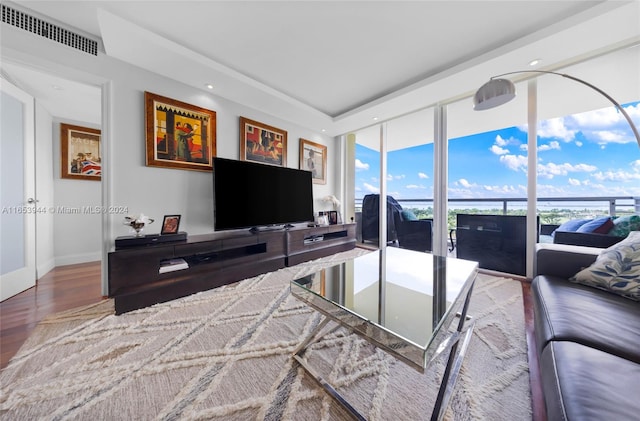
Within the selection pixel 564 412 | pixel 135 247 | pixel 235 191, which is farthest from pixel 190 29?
pixel 564 412

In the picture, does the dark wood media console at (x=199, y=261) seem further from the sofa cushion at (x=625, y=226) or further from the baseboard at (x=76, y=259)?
the sofa cushion at (x=625, y=226)

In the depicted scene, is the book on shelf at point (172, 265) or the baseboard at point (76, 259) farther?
the baseboard at point (76, 259)

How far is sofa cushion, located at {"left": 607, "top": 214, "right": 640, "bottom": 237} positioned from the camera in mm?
1870

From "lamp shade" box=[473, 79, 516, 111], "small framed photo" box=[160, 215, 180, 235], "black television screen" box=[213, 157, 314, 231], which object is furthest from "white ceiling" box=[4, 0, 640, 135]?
"small framed photo" box=[160, 215, 180, 235]

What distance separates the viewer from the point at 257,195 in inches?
106

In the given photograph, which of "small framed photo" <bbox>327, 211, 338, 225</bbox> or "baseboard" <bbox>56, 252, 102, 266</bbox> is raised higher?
"small framed photo" <bbox>327, 211, 338, 225</bbox>

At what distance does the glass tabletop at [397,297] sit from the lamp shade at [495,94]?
3.84 feet

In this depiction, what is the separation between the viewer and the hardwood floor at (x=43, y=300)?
1.41m

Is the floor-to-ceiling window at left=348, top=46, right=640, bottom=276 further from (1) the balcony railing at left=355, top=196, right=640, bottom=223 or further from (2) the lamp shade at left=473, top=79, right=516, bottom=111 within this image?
(2) the lamp shade at left=473, top=79, right=516, bottom=111

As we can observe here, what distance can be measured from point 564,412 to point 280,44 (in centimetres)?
272

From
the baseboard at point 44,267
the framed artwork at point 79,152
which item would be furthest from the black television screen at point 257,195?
the baseboard at point 44,267

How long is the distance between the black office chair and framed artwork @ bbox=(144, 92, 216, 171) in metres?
2.69

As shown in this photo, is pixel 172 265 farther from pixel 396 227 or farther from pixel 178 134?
pixel 396 227

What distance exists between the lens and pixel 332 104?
3.29 m
